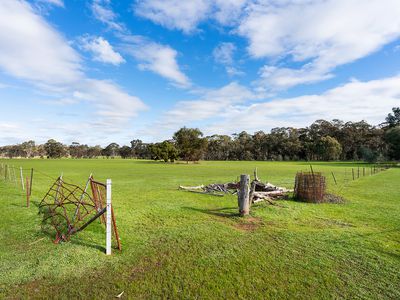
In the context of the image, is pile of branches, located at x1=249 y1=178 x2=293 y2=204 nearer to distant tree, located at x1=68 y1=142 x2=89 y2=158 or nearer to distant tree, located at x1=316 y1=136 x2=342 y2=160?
distant tree, located at x1=316 y1=136 x2=342 y2=160

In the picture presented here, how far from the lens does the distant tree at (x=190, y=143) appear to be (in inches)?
2960

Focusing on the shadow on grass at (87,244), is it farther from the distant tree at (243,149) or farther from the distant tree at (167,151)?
the distant tree at (243,149)

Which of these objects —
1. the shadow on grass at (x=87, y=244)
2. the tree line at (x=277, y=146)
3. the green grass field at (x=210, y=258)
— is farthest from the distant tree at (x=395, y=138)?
the shadow on grass at (x=87, y=244)

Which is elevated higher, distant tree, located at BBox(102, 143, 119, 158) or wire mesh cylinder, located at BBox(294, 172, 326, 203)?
distant tree, located at BBox(102, 143, 119, 158)

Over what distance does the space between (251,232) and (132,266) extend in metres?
4.11

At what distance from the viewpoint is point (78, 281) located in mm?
5047

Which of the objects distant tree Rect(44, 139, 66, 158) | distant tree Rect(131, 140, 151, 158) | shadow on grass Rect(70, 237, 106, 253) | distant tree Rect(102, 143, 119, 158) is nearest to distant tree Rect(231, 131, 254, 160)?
distant tree Rect(131, 140, 151, 158)

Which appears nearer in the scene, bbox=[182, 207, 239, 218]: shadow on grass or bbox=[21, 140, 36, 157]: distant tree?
bbox=[182, 207, 239, 218]: shadow on grass

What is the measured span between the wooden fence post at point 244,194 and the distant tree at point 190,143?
64.2 meters

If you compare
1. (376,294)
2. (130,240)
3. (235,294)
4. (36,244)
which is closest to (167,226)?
(130,240)

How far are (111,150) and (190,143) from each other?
9159cm

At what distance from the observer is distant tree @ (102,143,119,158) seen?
151 metres

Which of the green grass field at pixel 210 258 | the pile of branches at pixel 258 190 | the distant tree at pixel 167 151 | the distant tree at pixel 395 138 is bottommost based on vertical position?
the green grass field at pixel 210 258

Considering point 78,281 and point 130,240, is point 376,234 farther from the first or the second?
point 78,281
